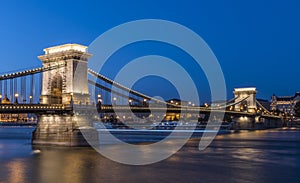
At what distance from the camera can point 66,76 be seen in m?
40.9

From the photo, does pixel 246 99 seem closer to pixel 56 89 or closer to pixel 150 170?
pixel 56 89

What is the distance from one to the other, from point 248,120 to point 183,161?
7612 centimetres

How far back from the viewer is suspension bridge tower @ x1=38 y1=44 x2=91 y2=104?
4047 cm

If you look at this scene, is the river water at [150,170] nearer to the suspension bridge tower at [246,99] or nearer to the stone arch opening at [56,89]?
the stone arch opening at [56,89]

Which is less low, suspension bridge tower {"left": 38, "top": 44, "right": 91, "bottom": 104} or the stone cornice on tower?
the stone cornice on tower

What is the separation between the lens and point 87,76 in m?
42.8

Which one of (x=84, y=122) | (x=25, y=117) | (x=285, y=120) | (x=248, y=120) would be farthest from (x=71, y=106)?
(x=285, y=120)

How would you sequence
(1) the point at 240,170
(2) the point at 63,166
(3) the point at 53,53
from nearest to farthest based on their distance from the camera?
1. (1) the point at 240,170
2. (2) the point at 63,166
3. (3) the point at 53,53

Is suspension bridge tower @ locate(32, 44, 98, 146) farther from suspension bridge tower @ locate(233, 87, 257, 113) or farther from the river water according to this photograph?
suspension bridge tower @ locate(233, 87, 257, 113)

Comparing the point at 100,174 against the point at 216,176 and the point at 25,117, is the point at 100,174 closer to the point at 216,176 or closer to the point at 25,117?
the point at 216,176

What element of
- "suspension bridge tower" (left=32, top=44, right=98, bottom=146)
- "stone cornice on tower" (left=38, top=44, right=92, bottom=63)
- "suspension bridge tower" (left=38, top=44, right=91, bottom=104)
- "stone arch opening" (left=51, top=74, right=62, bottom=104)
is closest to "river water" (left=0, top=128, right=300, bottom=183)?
"suspension bridge tower" (left=32, top=44, right=98, bottom=146)

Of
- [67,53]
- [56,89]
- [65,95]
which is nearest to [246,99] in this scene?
[56,89]

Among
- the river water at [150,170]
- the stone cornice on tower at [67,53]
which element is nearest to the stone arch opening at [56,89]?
the stone cornice on tower at [67,53]

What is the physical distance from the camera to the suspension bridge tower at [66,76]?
40.5m
